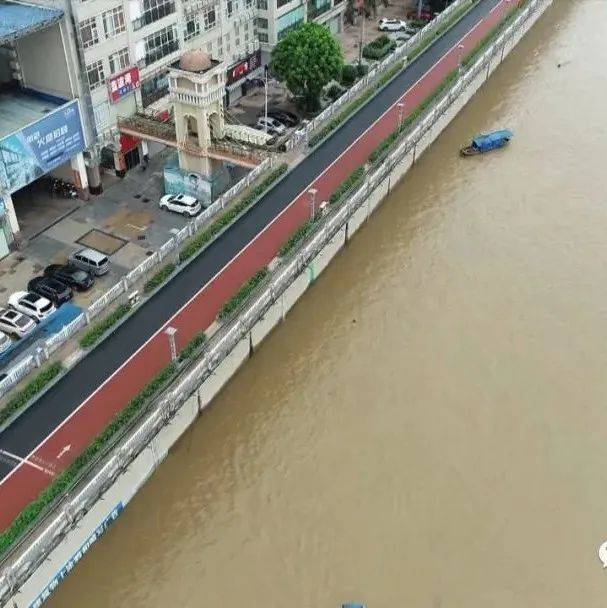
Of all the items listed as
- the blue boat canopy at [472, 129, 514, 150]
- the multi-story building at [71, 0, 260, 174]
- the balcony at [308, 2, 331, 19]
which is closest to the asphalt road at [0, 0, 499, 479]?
the blue boat canopy at [472, 129, 514, 150]

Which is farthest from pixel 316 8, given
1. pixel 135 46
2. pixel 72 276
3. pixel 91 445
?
pixel 91 445

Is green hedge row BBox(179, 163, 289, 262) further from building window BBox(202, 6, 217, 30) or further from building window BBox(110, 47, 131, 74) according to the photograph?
building window BBox(202, 6, 217, 30)

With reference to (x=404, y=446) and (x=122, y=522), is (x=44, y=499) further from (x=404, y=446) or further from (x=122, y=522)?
(x=404, y=446)

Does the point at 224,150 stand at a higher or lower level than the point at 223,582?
higher

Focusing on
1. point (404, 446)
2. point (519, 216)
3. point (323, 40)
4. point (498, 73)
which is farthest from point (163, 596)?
point (498, 73)

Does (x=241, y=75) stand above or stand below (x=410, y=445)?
above

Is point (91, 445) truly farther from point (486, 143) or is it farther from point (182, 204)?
point (486, 143)

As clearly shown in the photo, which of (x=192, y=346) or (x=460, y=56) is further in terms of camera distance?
(x=460, y=56)
